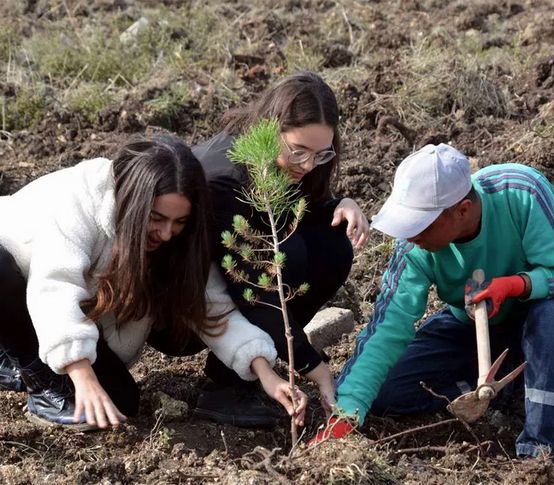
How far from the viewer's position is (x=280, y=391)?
129 inches

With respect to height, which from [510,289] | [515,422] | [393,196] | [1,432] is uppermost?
[393,196]

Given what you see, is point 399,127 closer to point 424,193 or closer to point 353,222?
point 353,222

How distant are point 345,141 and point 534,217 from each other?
7.60 feet

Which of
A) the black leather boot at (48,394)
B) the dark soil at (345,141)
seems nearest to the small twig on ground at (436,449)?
the dark soil at (345,141)

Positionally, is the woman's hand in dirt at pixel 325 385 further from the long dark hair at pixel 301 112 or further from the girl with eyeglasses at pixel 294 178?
the long dark hair at pixel 301 112

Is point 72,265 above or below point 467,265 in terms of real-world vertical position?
above

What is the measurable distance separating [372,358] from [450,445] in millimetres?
373

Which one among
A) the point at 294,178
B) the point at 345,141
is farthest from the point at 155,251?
the point at 345,141

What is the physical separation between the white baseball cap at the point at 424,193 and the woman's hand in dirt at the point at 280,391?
1.82 ft

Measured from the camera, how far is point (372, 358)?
3.50 meters

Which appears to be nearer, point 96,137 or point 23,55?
point 96,137

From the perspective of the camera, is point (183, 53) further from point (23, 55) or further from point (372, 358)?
point (372, 358)

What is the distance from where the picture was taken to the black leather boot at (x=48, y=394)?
350cm

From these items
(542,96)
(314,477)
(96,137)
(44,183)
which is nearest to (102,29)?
(96,137)
